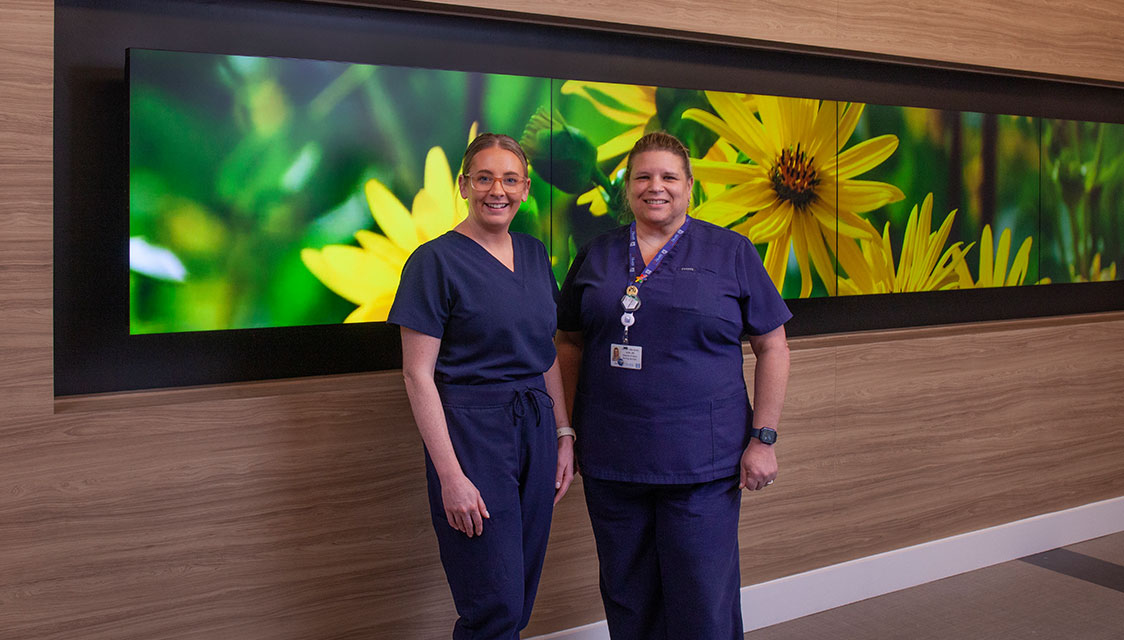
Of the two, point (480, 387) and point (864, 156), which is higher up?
point (864, 156)

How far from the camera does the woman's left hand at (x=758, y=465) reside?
2.35 meters

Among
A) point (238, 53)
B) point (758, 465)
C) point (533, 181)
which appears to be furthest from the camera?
point (533, 181)

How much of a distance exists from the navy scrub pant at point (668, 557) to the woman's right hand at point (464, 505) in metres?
0.41

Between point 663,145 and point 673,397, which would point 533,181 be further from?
point 673,397

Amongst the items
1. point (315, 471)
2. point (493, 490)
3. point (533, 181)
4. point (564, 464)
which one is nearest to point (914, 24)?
point (533, 181)

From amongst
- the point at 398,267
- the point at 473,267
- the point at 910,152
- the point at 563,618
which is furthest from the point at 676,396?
the point at 910,152

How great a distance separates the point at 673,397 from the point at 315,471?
1023 millimetres

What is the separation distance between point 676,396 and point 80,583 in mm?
1528

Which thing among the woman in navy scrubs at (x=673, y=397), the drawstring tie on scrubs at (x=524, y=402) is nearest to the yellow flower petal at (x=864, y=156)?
the woman in navy scrubs at (x=673, y=397)

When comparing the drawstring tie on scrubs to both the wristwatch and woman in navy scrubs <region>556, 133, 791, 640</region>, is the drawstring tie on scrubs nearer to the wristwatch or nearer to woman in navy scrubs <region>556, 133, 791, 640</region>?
woman in navy scrubs <region>556, 133, 791, 640</region>

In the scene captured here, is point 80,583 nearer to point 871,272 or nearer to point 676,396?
point 676,396

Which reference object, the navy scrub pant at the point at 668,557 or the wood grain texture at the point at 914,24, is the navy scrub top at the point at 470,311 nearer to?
the navy scrub pant at the point at 668,557

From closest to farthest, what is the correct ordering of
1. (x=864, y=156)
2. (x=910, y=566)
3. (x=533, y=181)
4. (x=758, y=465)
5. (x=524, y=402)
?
1. (x=524, y=402)
2. (x=758, y=465)
3. (x=533, y=181)
4. (x=864, y=156)
5. (x=910, y=566)

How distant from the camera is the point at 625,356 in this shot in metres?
2.36
